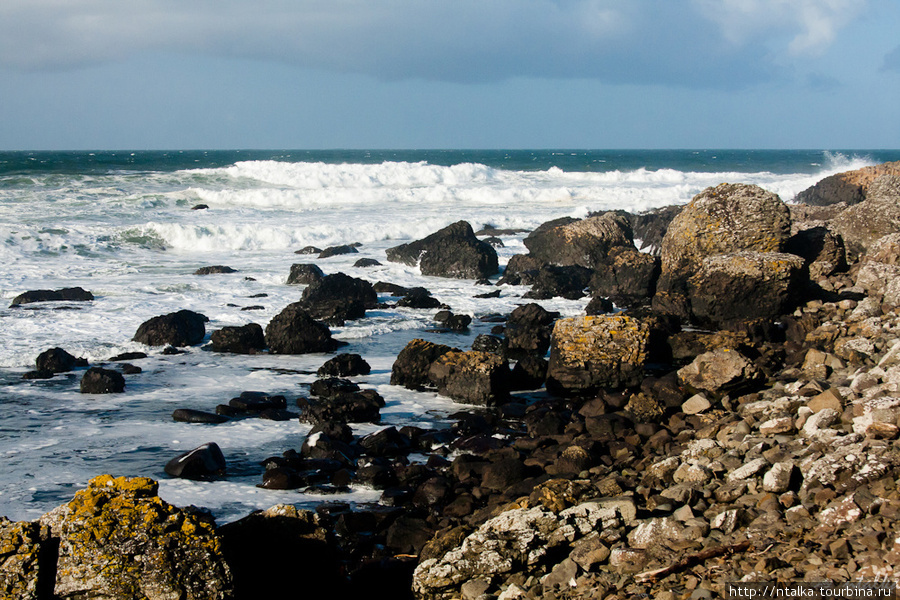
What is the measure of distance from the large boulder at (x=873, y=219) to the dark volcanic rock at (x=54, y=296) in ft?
48.0

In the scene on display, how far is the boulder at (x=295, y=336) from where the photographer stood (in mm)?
11664

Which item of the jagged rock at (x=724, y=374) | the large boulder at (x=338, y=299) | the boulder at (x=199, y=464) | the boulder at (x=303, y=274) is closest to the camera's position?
the boulder at (x=199, y=464)

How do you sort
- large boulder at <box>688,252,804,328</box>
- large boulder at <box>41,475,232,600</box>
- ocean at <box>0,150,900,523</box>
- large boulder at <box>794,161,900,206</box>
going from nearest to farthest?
1. large boulder at <box>41,475,232,600</box>
2. ocean at <box>0,150,900,523</box>
3. large boulder at <box>688,252,804,328</box>
4. large boulder at <box>794,161,900,206</box>

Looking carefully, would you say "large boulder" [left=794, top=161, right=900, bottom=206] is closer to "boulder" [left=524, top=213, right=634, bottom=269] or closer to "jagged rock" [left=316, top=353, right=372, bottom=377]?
"boulder" [left=524, top=213, right=634, bottom=269]

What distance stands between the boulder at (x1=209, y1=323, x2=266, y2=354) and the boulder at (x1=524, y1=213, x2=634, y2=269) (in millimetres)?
8693

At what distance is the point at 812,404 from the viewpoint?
6.24 metres

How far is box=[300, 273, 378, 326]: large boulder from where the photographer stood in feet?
45.4

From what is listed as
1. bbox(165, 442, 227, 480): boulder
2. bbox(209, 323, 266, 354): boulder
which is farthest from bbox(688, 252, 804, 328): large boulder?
bbox(165, 442, 227, 480): boulder

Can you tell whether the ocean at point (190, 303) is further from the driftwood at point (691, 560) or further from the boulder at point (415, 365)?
the driftwood at point (691, 560)

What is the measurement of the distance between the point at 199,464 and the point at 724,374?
18.1 ft

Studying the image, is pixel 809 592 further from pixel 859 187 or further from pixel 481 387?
pixel 859 187

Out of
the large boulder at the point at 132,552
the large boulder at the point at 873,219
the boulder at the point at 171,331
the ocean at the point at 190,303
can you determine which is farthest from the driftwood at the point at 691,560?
the large boulder at the point at 873,219

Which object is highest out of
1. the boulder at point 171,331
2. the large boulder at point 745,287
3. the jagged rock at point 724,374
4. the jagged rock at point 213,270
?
the large boulder at point 745,287

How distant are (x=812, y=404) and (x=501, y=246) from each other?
56.4 feet
